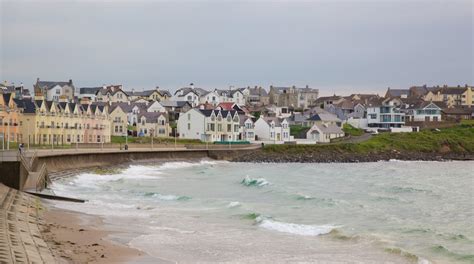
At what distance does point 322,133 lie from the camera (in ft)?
313

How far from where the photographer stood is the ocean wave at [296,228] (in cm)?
2294

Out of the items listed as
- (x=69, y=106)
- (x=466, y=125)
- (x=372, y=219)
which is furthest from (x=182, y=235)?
(x=466, y=125)

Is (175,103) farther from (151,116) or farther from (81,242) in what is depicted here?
(81,242)

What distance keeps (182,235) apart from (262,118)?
75427 mm

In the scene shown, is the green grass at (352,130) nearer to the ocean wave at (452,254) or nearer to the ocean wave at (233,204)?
the ocean wave at (233,204)

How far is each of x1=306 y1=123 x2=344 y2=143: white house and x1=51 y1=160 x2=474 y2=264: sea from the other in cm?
4661

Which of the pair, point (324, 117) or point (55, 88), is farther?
point (55, 88)

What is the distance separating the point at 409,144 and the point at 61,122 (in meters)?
47.1

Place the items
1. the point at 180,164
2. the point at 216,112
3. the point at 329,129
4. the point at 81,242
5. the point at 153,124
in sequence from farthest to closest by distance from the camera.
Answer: the point at 329,129 < the point at 153,124 < the point at 216,112 < the point at 180,164 < the point at 81,242

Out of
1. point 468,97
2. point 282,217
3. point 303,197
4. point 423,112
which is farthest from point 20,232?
point 468,97

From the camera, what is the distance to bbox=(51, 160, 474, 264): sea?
19.2 m

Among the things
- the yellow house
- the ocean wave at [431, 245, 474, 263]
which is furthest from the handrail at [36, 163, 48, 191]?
the yellow house

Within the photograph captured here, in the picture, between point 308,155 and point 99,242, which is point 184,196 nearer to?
point 99,242

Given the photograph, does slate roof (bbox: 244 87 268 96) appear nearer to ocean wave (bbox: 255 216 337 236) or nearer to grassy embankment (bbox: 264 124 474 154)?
grassy embankment (bbox: 264 124 474 154)
